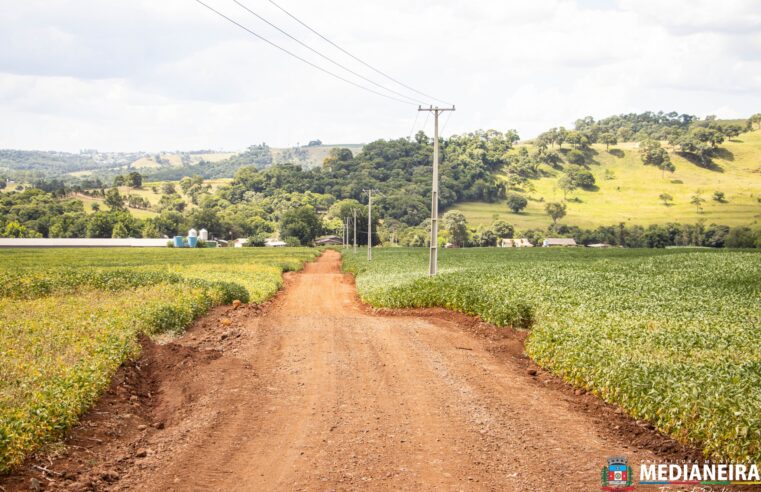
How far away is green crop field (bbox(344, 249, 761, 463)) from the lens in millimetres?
9875

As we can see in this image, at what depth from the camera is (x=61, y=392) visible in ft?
36.6

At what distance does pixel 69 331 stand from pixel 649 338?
13.6 meters

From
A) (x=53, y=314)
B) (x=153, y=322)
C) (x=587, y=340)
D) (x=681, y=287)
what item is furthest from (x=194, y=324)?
(x=681, y=287)

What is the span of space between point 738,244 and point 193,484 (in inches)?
5026

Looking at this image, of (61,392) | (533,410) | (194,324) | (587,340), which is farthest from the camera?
(194,324)

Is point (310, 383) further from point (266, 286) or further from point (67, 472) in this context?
point (266, 286)

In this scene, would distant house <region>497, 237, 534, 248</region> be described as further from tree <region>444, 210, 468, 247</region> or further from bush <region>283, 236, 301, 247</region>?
bush <region>283, 236, 301, 247</region>

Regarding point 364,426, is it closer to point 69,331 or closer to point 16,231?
point 69,331

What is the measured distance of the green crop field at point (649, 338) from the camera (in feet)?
32.4

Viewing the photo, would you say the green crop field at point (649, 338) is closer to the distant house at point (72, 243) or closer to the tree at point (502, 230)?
the distant house at point (72, 243)

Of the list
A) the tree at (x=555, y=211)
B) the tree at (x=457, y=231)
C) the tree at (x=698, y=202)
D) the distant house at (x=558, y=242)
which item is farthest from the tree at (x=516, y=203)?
the tree at (x=698, y=202)

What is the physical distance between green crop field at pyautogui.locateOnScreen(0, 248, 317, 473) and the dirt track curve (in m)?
1.20

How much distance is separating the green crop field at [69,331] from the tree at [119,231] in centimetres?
12985

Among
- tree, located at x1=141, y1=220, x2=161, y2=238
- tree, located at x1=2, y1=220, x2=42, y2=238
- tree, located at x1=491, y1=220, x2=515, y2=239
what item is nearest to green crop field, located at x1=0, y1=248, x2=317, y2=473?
tree, located at x1=2, y1=220, x2=42, y2=238
